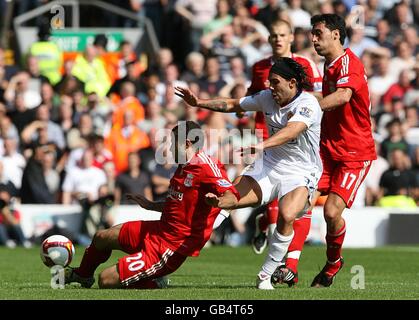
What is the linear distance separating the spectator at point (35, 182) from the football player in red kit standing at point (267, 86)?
707 centimetres

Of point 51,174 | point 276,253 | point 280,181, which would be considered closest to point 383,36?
point 51,174

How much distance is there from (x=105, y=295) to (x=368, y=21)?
16.6 metres

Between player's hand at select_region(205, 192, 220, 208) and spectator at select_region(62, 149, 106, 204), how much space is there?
10.7m

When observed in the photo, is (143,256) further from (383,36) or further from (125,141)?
(383,36)

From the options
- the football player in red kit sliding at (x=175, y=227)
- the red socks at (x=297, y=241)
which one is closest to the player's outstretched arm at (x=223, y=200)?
the football player in red kit sliding at (x=175, y=227)

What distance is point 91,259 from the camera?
453 inches

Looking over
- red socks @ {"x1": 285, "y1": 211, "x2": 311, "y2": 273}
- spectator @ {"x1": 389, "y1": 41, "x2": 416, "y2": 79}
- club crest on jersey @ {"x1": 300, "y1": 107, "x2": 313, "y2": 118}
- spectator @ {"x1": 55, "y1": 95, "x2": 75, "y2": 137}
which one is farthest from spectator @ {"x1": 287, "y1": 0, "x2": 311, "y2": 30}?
club crest on jersey @ {"x1": 300, "y1": 107, "x2": 313, "y2": 118}

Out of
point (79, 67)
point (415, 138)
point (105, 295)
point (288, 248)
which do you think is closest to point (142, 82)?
point (79, 67)

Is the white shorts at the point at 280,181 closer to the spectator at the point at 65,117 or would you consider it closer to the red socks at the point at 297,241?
the red socks at the point at 297,241

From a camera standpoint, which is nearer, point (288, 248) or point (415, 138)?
point (288, 248)

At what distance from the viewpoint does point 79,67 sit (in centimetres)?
2372

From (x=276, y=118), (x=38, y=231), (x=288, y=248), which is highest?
(x=276, y=118)

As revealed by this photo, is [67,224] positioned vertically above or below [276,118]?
below
